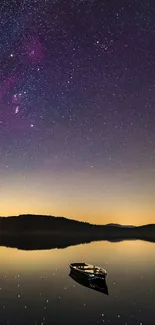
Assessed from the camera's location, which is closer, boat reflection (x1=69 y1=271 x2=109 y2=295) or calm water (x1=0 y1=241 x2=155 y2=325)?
calm water (x1=0 y1=241 x2=155 y2=325)

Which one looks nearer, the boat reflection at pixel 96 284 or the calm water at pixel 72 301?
the calm water at pixel 72 301

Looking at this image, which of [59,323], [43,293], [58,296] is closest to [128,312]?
[59,323]

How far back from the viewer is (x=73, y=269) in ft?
167

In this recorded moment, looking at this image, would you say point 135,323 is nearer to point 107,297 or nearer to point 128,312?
point 128,312

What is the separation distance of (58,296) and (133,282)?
46.3 feet

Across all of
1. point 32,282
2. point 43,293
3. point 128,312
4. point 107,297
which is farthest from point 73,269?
point 128,312

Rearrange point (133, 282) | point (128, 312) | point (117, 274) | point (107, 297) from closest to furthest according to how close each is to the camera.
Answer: point (128, 312) → point (107, 297) → point (133, 282) → point (117, 274)

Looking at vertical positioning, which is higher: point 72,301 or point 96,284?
point 96,284

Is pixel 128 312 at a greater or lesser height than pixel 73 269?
lesser

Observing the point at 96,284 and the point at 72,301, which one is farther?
the point at 96,284

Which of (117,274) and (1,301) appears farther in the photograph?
(117,274)

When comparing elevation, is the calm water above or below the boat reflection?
below

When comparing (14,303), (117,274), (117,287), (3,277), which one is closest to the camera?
(14,303)

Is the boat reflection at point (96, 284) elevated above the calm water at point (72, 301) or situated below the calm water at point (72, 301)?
above
